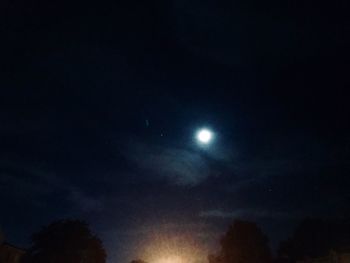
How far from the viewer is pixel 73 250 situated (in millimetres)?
62812

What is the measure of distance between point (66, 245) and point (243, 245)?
99.8 ft

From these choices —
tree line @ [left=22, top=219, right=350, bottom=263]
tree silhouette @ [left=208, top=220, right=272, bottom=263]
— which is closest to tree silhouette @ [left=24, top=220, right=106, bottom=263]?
tree line @ [left=22, top=219, right=350, bottom=263]

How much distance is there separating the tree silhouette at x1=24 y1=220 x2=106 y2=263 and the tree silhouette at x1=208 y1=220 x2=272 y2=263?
2160 cm

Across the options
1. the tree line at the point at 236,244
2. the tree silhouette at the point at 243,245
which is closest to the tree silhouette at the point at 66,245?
the tree line at the point at 236,244

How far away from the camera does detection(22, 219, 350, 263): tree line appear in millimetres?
62062

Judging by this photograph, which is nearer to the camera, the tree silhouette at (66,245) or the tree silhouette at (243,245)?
the tree silhouette at (66,245)

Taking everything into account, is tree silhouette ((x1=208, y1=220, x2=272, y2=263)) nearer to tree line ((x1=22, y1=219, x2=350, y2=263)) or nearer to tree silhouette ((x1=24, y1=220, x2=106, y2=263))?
tree line ((x1=22, y1=219, x2=350, y2=263))

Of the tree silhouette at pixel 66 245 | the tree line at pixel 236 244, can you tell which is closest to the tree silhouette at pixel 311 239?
the tree line at pixel 236 244

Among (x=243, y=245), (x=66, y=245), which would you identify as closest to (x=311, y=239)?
(x=243, y=245)

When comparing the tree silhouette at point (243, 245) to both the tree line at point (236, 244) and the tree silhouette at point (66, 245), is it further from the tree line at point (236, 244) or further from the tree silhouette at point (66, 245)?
the tree silhouette at point (66, 245)

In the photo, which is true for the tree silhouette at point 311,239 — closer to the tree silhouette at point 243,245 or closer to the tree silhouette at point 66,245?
the tree silhouette at point 243,245

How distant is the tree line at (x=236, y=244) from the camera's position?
62.1 m

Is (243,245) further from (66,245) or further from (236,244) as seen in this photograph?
(66,245)

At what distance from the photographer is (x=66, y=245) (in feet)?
206
